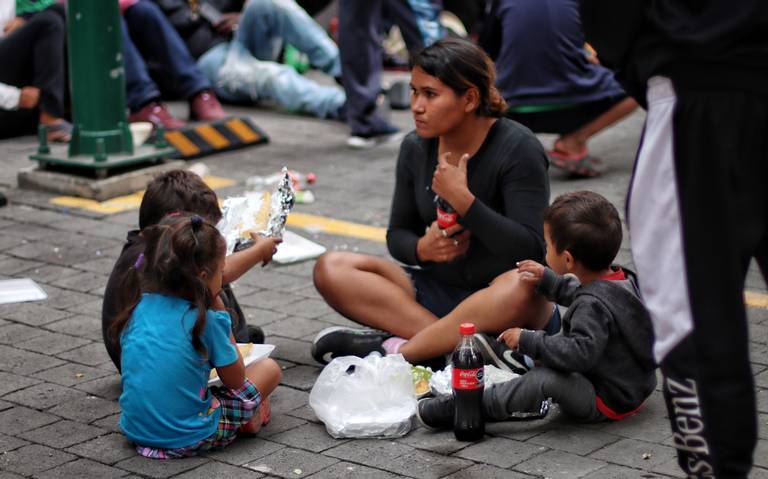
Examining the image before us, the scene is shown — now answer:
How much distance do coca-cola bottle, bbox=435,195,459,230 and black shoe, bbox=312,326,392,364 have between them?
504 mm

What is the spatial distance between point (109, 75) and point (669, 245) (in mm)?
5246

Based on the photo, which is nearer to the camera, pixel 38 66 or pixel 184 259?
pixel 184 259

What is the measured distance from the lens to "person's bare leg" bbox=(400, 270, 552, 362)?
4.43m

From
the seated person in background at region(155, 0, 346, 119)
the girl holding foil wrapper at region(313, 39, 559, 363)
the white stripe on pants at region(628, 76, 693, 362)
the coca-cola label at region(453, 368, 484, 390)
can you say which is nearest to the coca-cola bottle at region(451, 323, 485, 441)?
the coca-cola label at region(453, 368, 484, 390)

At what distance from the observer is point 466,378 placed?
156 inches

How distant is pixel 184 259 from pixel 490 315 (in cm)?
118

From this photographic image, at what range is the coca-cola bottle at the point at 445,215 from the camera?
459cm

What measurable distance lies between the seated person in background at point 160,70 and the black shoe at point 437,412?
17.2ft

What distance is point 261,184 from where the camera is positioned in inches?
304

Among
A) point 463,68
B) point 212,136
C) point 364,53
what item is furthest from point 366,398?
point 364,53

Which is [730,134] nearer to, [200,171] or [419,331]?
[419,331]

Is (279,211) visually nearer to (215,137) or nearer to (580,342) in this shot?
(580,342)

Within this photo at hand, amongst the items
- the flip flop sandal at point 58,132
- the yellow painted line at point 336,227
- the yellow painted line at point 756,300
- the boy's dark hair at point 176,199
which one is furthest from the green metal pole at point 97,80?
the yellow painted line at point 756,300

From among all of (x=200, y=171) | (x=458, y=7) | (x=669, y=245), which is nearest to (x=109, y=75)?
(x=200, y=171)
